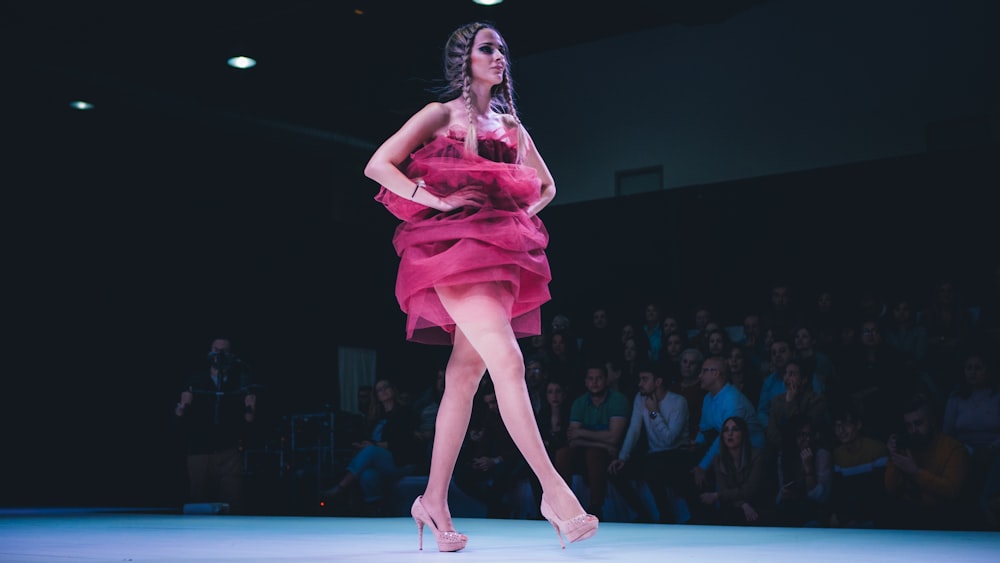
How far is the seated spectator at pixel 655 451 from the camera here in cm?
507

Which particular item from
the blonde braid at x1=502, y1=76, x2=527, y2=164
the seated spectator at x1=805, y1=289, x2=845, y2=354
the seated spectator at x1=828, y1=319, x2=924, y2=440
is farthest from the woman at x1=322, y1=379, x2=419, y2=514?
the blonde braid at x1=502, y1=76, x2=527, y2=164

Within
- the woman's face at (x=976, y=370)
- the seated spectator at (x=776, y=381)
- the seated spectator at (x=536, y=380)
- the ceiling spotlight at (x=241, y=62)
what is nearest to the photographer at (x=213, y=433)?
the seated spectator at (x=536, y=380)

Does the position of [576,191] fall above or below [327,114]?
below

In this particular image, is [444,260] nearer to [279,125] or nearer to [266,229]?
[279,125]

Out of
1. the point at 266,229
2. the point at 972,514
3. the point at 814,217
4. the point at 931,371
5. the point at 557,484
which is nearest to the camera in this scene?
the point at 557,484

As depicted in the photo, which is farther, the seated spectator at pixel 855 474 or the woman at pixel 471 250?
the seated spectator at pixel 855 474

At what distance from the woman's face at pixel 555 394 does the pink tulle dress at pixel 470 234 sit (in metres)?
3.17

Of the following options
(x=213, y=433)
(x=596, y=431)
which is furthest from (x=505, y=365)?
(x=213, y=433)

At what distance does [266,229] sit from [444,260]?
306 inches

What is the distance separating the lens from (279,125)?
9117 mm

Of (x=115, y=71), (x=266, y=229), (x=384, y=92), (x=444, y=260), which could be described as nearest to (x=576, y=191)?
(x=384, y=92)

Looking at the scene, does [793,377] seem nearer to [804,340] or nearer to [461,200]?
[804,340]

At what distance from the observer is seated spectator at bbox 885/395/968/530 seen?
420cm

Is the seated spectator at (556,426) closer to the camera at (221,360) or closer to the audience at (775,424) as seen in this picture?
the audience at (775,424)
